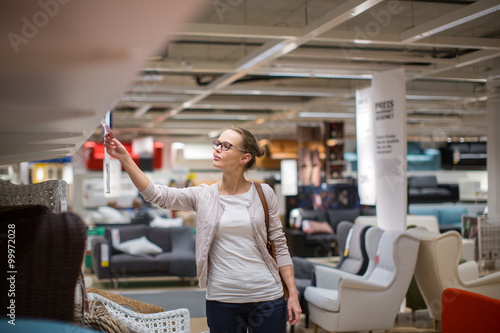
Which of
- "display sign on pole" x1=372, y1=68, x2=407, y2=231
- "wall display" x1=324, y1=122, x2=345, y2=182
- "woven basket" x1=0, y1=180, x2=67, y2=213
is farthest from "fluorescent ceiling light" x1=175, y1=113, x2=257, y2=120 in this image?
"woven basket" x1=0, y1=180, x2=67, y2=213

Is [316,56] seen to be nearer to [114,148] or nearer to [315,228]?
[315,228]

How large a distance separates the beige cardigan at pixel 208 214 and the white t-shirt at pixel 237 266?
0.03 metres

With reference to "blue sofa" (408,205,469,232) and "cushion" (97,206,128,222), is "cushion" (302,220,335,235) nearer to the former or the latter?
"blue sofa" (408,205,469,232)

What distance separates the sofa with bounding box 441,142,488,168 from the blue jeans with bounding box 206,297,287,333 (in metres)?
16.0

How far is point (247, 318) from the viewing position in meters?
2.34

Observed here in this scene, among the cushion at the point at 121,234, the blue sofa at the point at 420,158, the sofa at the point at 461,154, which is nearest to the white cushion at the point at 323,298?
the cushion at the point at 121,234

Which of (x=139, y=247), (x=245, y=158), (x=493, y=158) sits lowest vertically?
(x=139, y=247)

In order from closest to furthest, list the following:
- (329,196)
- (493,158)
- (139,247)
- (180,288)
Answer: (493,158) → (180,288) → (139,247) → (329,196)

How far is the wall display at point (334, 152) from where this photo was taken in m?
11.6

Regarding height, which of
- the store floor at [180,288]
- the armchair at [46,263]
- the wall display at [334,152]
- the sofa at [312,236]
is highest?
the wall display at [334,152]

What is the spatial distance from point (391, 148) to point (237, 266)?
4784 millimetres

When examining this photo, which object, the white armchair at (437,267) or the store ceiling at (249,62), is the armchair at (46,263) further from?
the white armchair at (437,267)

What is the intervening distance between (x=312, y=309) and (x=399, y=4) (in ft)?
13.0

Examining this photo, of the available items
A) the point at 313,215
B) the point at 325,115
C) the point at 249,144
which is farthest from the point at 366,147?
the point at 325,115
